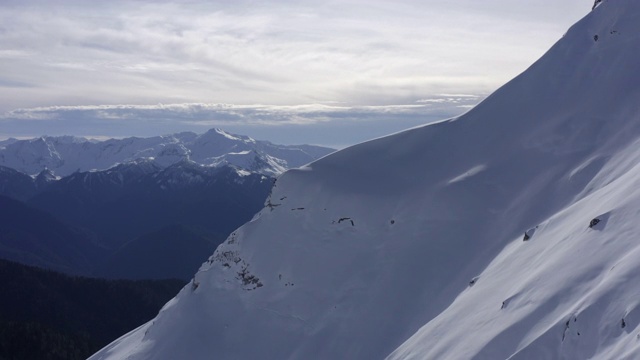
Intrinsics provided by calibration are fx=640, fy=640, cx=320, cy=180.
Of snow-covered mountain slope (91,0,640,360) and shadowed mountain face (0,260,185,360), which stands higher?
snow-covered mountain slope (91,0,640,360)

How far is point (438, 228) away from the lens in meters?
59.2

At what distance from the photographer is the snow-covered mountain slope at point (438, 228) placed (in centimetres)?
4300

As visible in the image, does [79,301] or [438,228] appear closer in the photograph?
[438,228]

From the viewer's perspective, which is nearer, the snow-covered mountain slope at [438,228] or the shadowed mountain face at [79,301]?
the snow-covered mountain slope at [438,228]

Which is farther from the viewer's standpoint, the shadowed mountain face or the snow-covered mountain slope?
the shadowed mountain face

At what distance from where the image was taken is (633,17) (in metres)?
63.5

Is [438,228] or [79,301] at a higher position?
[438,228]

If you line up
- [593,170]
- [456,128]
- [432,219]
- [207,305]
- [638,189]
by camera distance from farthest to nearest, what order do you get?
[456,128], [207,305], [432,219], [593,170], [638,189]

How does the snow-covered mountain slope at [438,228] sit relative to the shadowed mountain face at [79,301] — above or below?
above

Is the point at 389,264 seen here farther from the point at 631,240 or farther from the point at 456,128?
the point at 631,240

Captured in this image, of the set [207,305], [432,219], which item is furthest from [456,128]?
[207,305]

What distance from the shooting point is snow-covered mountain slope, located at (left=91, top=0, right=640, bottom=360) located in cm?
4300

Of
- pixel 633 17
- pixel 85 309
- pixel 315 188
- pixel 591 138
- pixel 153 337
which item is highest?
pixel 633 17

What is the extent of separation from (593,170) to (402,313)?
1937 centimetres
